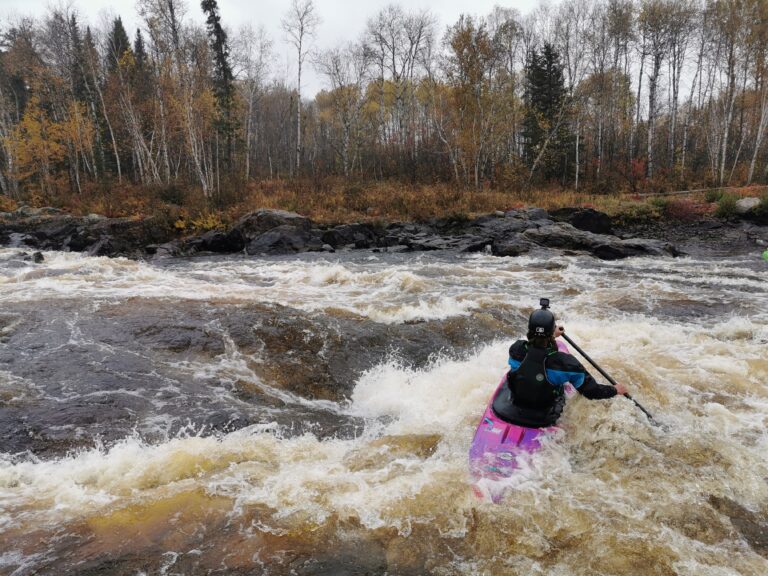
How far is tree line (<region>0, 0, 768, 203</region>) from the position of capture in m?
24.2

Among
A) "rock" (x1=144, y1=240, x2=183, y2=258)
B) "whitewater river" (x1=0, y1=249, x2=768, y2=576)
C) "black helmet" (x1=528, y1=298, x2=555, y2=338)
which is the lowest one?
"whitewater river" (x1=0, y1=249, x2=768, y2=576)

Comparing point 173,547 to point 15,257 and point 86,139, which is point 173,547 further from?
point 86,139

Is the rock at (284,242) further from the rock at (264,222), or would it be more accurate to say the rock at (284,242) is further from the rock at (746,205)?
the rock at (746,205)

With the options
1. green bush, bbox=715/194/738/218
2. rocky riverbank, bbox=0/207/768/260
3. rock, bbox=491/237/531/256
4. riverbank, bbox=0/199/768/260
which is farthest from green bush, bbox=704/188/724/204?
rock, bbox=491/237/531/256

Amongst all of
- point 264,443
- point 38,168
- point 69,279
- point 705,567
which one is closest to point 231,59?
point 38,168

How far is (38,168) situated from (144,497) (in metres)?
32.6

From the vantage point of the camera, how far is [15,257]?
577 inches

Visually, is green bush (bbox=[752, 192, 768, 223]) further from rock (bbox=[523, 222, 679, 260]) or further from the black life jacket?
the black life jacket

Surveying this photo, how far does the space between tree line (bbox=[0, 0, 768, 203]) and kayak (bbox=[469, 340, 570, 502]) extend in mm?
20779

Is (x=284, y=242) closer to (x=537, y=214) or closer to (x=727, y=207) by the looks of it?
(x=537, y=214)

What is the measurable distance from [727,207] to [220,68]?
27.2 m

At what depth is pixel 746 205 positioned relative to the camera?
734 inches

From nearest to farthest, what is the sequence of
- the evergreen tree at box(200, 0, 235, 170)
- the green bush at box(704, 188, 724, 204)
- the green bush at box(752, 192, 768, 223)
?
the green bush at box(752, 192, 768, 223), the green bush at box(704, 188, 724, 204), the evergreen tree at box(200, 0, 235, 170)

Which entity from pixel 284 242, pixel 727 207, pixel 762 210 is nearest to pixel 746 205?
pixel 762 210
